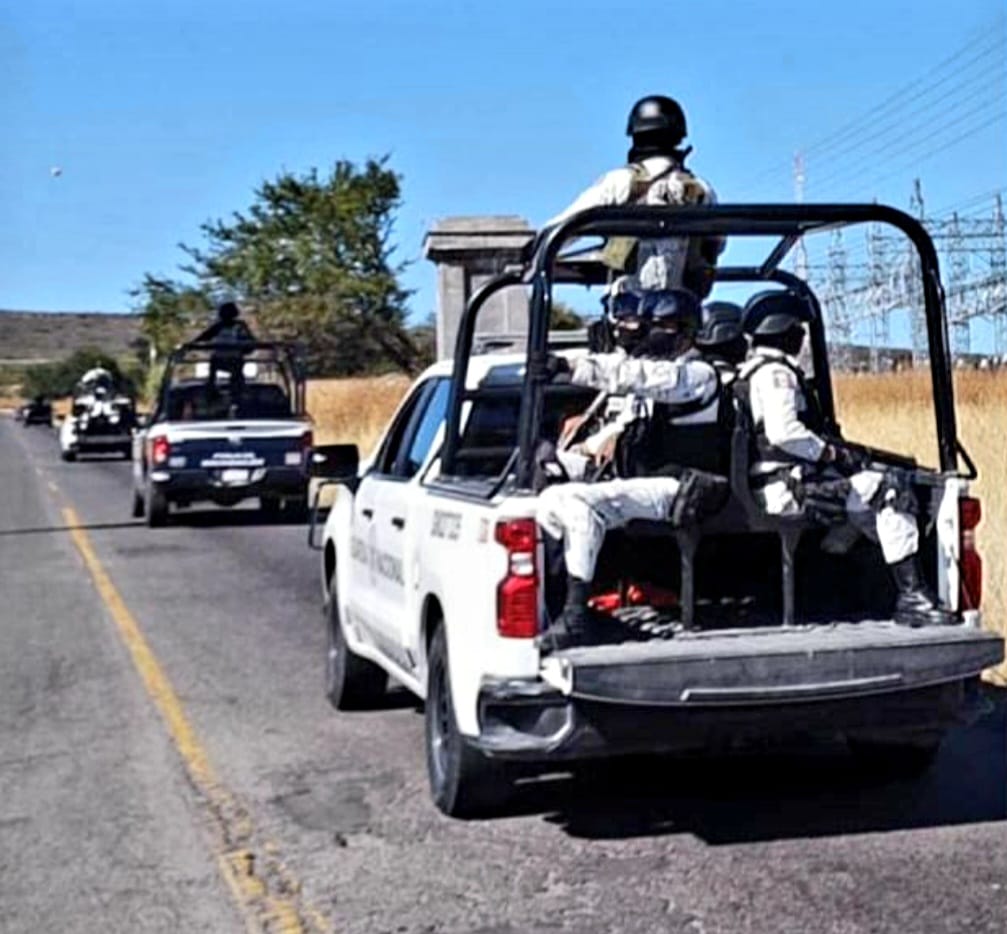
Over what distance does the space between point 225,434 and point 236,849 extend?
15712mm

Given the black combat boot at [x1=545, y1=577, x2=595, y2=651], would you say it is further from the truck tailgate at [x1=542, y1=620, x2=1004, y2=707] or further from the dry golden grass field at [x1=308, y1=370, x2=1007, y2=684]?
the dry golden grass field at [x1=308, y1=370, x2=1007, y2=684]

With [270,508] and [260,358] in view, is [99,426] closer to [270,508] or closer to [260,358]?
[270,508]

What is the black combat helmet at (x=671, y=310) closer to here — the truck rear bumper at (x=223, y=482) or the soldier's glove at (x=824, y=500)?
the soldier's glove at (x=824, y=500)

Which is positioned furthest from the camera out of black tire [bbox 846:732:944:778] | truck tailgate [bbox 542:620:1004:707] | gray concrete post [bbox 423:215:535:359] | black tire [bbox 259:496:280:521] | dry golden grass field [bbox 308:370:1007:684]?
black tire [bbox 259:496:280:521]

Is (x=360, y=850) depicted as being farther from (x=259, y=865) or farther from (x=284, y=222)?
(x=284, y=222)

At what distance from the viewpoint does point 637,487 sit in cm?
706

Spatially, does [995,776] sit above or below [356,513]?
below

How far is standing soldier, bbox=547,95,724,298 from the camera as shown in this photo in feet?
26.9

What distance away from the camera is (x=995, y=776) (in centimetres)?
804

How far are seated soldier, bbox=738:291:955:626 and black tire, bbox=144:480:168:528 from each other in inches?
635

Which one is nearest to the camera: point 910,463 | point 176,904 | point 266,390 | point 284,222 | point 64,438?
point 176,904

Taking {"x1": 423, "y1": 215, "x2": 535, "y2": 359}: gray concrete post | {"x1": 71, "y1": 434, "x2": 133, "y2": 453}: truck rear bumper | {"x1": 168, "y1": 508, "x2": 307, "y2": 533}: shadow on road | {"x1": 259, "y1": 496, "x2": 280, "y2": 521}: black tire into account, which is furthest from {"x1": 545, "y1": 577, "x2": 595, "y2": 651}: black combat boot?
{"x1": 71, "y1": 434, "x2": 133, "y2": 453}: truck rear bumper

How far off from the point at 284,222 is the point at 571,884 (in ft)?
187

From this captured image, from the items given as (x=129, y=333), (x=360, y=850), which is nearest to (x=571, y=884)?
(x=360, y=850)
